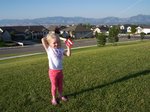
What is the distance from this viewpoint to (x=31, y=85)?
775cm

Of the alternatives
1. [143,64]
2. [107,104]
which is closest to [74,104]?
[107,104]


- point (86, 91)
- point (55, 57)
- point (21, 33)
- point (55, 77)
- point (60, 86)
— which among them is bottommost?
point (21, 33)

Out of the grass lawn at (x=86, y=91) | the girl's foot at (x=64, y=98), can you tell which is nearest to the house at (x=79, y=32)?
the grass lawn at (x=86, y=91)

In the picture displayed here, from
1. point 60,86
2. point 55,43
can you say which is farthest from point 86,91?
point 55,43

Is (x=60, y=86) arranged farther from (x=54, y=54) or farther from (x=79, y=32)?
(x=79, y=32)

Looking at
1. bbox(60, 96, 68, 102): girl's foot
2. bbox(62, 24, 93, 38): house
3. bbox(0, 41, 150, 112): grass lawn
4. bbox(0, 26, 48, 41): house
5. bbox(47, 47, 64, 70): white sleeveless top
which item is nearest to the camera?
bbox(0, 41, 150, 112): grass lawn

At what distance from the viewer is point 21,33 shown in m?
81.0

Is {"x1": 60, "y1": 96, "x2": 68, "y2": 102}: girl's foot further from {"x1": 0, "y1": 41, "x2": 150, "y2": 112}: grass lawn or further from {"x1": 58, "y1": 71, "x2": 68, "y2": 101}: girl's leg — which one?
{"x1": 0, "y1": 41, "x2": 150, "y2": 112}: grass lawn

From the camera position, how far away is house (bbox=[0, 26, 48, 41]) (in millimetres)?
74438

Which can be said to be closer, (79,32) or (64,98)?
(64,98)

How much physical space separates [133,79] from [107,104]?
7.48 feet

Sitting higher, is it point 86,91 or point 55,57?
point 55,57

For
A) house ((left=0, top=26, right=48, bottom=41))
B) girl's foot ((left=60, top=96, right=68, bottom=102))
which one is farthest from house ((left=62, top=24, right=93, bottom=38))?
girl's foot ((left=60, top=96, right=68, bottom=102))

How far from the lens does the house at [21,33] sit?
74438mm
